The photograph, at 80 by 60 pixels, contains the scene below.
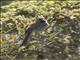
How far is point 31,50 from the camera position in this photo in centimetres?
523

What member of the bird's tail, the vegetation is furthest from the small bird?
the vegetation

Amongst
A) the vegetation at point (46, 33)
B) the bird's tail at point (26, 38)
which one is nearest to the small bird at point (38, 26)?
the bird's tail at point (26, 38)

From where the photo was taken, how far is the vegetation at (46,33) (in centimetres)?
513

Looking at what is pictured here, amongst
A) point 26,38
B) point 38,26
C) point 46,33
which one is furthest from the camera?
point 46,33

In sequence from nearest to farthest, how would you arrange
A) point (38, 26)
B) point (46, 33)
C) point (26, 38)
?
point (38, 26) → point (26, 38) → point (46, 33)

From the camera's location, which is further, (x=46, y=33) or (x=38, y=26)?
(x=46, y=33)

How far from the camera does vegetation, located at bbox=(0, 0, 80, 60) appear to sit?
513 cm

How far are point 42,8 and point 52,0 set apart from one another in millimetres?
595

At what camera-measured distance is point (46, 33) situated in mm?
5480

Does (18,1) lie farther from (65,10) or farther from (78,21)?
(78,21)

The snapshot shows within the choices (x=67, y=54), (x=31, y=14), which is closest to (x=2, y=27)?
(x=31, y=14)

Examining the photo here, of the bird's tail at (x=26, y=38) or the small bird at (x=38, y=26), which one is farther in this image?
the bird's tail at (x=26, y=38)

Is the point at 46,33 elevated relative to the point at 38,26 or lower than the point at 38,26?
lower

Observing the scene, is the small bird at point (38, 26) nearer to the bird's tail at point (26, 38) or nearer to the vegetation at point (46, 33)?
the bird's tail at point (26, 38)
